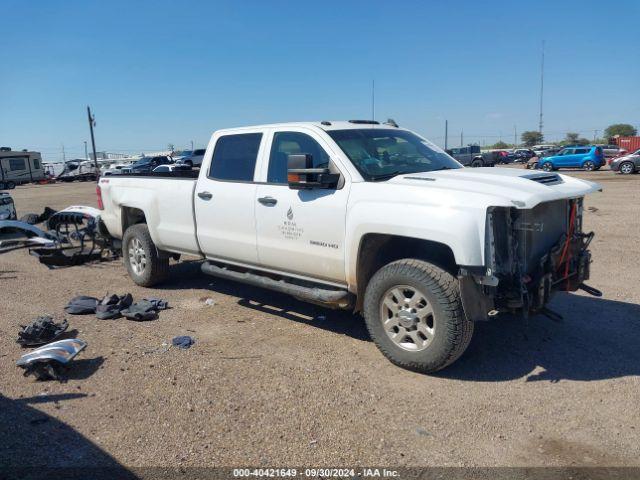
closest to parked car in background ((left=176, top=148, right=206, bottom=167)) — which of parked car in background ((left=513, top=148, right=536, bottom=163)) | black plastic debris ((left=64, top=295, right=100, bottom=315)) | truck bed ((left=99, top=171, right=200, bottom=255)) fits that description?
parked car in background ((left=513, top=148, right=536, bottom=163))

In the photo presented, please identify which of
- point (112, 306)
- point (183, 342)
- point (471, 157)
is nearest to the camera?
point (183, 342)

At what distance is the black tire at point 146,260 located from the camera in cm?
703

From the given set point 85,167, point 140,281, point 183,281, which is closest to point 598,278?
point 183,281

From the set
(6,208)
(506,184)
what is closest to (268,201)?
(506,184)

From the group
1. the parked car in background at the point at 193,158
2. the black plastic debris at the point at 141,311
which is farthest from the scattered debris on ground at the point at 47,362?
the parked car in background at the point at 193,158

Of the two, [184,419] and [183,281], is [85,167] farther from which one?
[184,419]

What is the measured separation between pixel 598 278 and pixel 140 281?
6086 millimetres

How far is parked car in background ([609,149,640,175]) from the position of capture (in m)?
28.7

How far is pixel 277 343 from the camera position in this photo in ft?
16.8

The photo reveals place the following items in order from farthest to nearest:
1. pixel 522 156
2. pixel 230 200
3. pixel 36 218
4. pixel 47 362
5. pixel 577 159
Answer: pixel 522 156, pixel 577 159, pixel 36 218, pixel 230 200, pixel 47 362

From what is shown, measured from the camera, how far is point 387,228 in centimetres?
432

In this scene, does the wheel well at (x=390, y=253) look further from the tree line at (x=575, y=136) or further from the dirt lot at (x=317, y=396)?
the tree line at (x=575, y=136)

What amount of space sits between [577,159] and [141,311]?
113 ft

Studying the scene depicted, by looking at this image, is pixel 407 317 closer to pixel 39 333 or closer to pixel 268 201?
pixel 268 201
